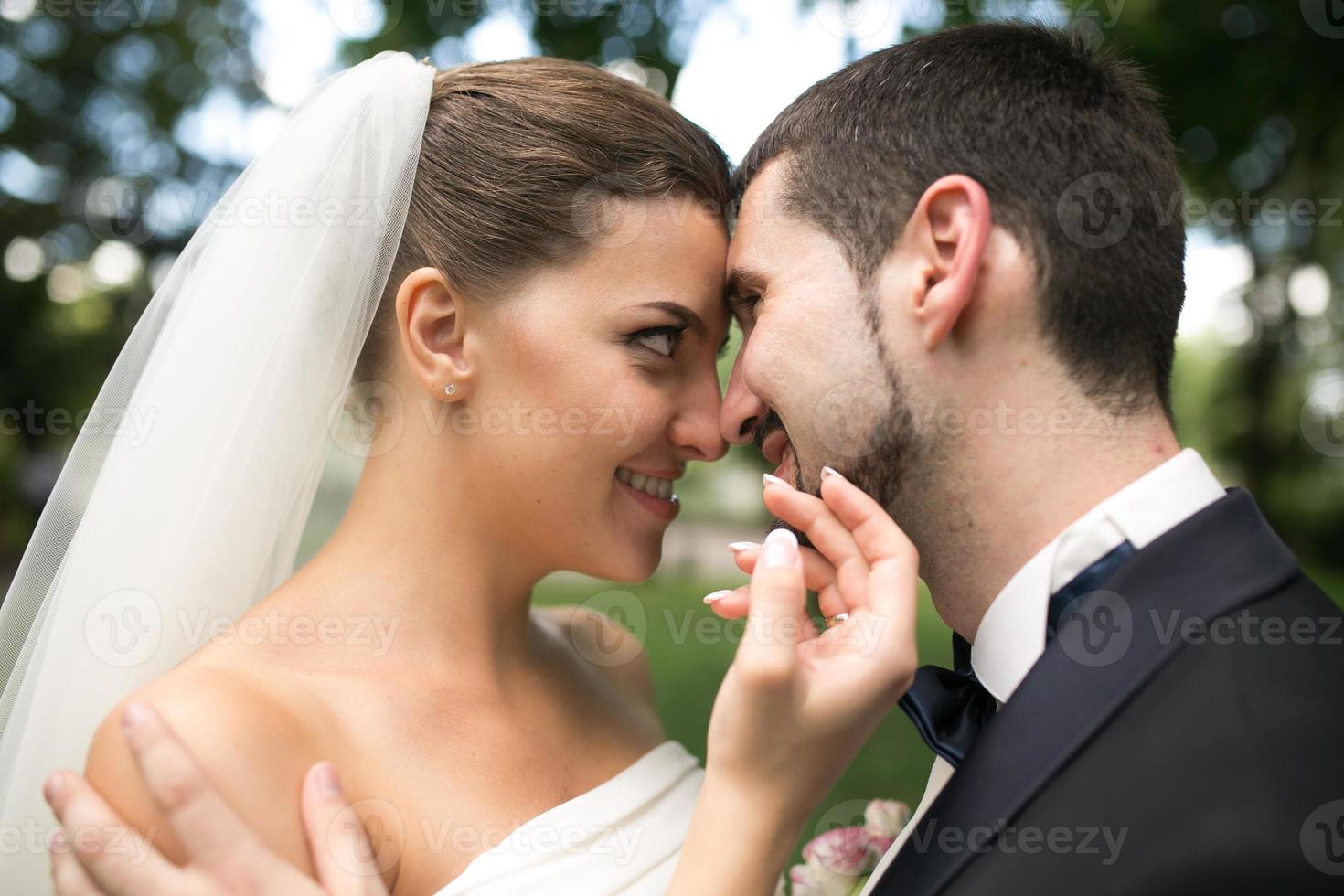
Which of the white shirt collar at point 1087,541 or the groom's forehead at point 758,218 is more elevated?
the groom's forehead at point 758,218

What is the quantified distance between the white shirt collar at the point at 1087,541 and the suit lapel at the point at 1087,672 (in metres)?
0.08

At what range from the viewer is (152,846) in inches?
81.0

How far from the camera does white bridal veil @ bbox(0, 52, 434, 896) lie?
107 inches

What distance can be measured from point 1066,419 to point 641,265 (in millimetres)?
1116

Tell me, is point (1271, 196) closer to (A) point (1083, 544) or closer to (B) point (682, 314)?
(B) point (682, 314)

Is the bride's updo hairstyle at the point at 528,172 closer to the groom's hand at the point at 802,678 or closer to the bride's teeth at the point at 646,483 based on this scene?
the bride's teeth at the point at 646,483

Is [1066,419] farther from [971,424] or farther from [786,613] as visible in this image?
[786,613]

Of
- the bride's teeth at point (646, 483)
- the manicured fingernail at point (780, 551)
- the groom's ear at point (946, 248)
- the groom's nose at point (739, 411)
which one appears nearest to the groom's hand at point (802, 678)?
the manicured fingernail at point (780, 551)

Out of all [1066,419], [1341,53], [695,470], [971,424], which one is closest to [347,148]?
[971,424]

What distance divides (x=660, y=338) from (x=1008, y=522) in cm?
103

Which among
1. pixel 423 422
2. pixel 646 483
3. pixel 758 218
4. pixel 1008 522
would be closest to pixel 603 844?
pixel 646 483

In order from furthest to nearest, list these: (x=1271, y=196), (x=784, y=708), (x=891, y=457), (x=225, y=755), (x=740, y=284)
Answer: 1. (x=1271, y=196)
2. (x=740, y=284)
3. (x=891, y=457)
4. (x=225, y=755)
5. (x=784, y=708)

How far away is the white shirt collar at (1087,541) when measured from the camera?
216 cm

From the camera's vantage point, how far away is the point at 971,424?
2.38 meters
